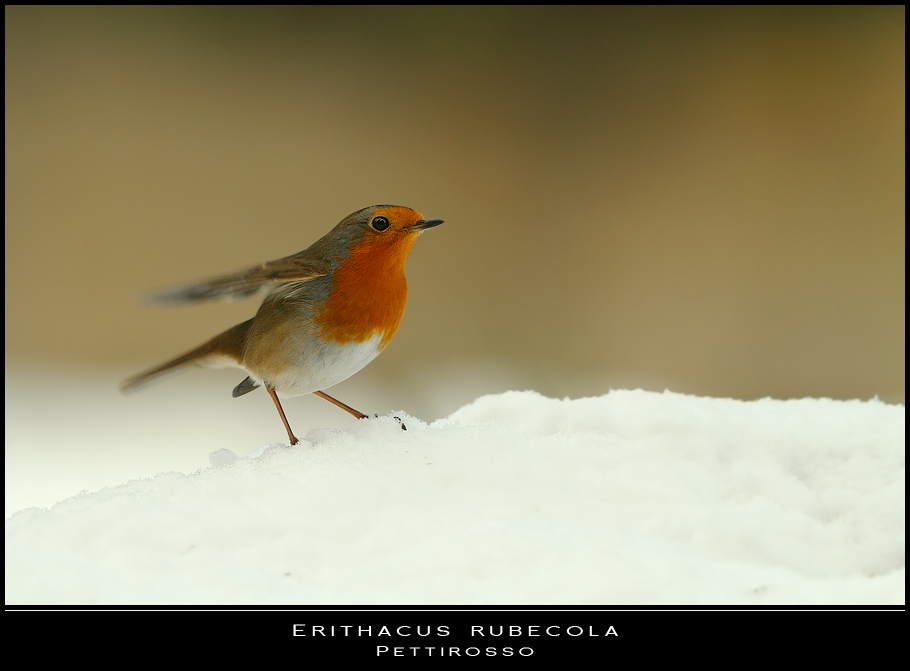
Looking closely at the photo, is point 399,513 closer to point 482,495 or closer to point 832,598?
point 482,495

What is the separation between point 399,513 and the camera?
1125 millimetres

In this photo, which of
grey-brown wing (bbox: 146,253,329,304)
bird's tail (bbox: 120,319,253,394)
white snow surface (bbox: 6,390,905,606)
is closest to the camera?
white snow surface (bbox: 6,390,905,606)

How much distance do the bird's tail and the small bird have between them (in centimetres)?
6

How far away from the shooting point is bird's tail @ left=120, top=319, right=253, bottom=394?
6.46 ft

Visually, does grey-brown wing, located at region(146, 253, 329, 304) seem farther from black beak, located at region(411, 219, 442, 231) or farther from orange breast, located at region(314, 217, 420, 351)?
black beak, located at region(411, 219, 442, 231)

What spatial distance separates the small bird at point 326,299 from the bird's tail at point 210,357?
6 cm

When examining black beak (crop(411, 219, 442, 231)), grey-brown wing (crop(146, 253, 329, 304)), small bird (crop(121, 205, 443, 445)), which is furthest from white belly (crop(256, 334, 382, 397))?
black beak (crop(411, 219, 442, 231))

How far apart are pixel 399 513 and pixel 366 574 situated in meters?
0.14

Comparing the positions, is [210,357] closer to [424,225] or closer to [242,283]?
[242,283]

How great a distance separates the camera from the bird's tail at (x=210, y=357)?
1970mm

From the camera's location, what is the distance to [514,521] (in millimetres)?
1099

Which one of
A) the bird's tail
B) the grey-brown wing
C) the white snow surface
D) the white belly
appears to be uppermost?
the grey-brown wing

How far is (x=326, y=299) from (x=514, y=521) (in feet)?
2.76
